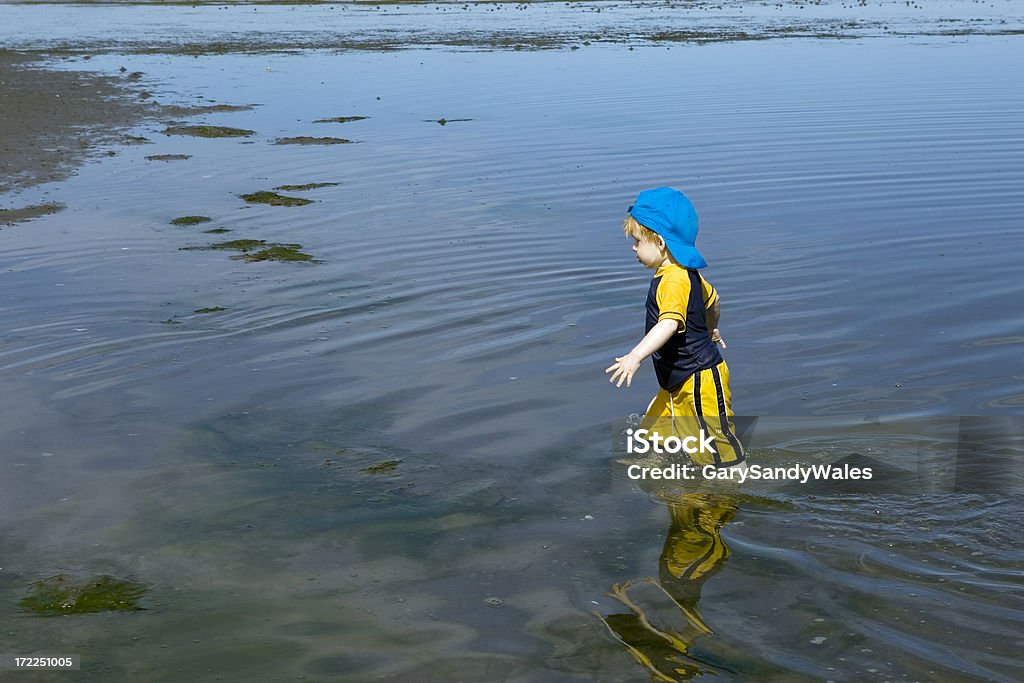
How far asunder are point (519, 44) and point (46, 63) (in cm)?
1401

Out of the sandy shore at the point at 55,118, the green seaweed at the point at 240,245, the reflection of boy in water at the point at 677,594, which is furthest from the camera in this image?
the sandy shore at the point at 55,118

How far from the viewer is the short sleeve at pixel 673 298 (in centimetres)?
555

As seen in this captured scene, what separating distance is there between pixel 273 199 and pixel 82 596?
9.51 metres

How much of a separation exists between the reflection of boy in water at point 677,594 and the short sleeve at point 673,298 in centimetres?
95

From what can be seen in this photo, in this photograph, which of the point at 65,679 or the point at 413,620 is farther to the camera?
the point at 413,620

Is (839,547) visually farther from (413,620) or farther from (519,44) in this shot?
(519,44)

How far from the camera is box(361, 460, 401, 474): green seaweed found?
249 inches

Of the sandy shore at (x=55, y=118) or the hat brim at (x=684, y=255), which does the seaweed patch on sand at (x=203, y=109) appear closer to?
the sandy shore at (x=55, y=118)

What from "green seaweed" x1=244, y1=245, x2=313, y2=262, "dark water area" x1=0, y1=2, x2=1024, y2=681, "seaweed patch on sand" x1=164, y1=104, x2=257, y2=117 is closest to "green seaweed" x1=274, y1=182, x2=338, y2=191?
"dark water area" x1=0, y1=2, x2=1024, y2=681

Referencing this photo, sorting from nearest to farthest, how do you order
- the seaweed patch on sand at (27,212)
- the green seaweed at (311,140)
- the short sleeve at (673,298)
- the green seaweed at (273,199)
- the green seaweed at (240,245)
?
the short sleeve at (673,298)
the green seaweed at (240,245)
the seaweed patch on sand at (27,212)
the green seaweed at (273,199)
the green seaweed at (311,140)

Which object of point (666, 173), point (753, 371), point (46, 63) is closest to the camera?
point (753, 371)

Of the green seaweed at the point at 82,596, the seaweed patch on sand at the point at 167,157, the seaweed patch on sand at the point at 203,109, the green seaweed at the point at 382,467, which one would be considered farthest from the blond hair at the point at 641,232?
the seaweed patch on sand at the point at 203,109

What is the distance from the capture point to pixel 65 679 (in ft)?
14.4

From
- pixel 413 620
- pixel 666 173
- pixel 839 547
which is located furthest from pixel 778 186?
pixel 413 620
